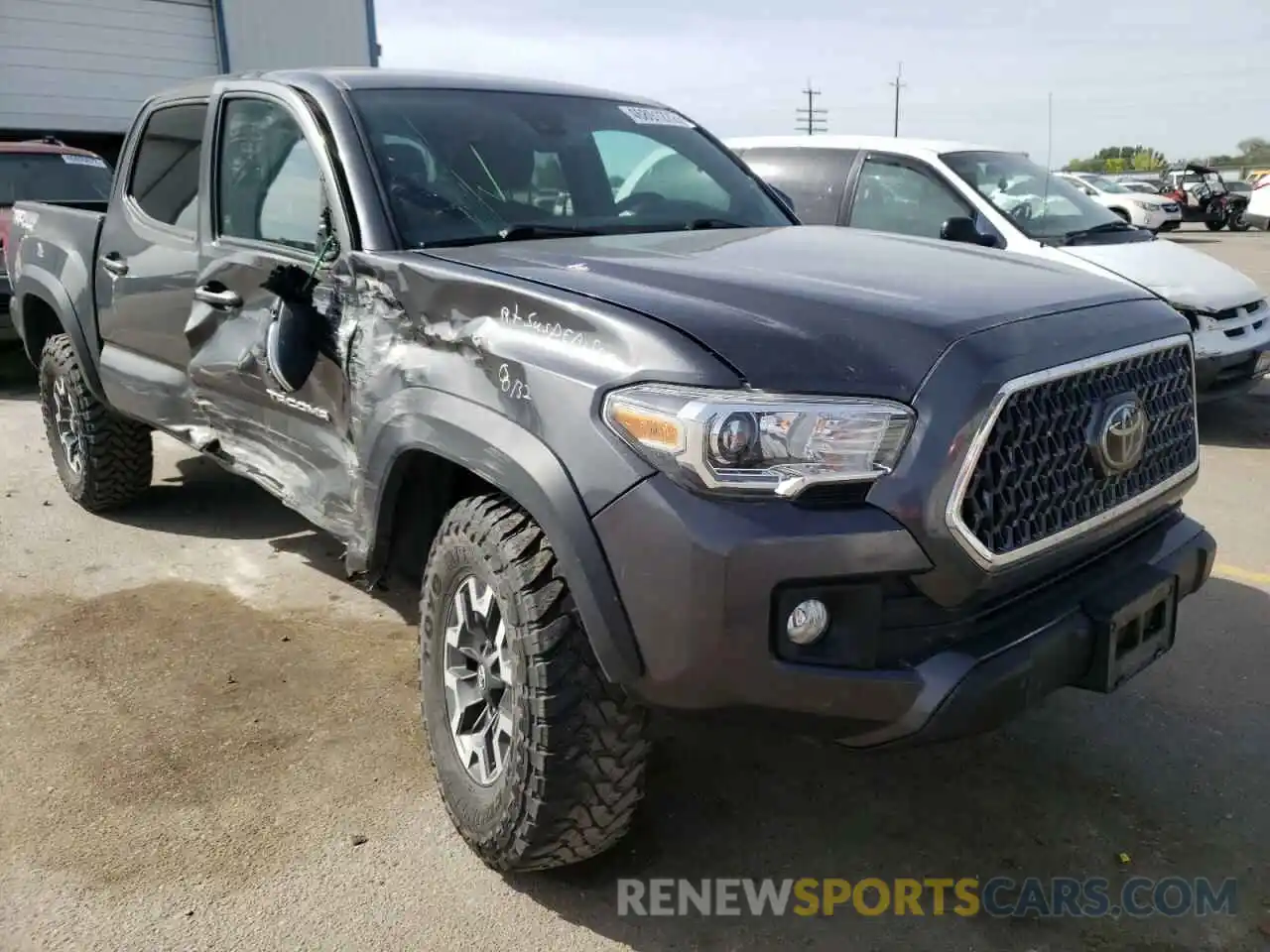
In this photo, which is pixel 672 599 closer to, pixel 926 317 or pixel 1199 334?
pixel 926 317

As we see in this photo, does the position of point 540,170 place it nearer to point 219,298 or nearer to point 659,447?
point 219,298

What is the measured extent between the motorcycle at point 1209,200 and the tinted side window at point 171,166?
2782 centimetres

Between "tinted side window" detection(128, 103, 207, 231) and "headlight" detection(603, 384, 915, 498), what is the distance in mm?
2664

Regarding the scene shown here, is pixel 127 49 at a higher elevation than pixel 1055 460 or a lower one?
higher

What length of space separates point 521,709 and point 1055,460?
124cm

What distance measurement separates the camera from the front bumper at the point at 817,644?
2055 millimetres

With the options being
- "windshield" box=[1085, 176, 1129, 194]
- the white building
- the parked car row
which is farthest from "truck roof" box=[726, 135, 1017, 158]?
"windshield" box=[1085, 176, 1129, 194]

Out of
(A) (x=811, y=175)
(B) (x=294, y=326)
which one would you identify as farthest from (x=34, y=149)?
(B) (x=294, y=326)

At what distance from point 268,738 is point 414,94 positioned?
79.4 inches

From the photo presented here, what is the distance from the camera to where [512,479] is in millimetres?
2381

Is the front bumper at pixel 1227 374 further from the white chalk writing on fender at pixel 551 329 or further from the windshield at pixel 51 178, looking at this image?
the windshield at pixel 51 178

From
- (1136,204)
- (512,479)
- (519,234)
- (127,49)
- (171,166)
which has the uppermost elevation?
(127,49)

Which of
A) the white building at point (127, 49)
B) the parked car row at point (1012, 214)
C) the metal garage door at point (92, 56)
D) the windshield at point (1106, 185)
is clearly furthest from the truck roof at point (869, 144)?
the windshield at point (1106, 185)

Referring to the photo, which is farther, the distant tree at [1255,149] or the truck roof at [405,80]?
the distant tree at [1255,149]
